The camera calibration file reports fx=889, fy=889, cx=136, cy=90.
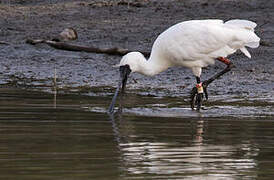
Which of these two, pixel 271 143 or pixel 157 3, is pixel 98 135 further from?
pixel 157 3

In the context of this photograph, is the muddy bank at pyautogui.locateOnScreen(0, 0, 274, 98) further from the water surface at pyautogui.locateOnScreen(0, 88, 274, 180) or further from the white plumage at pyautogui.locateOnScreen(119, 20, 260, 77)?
the water surface at pyautogui.locateOnScreen(0, 88, 274, 180)

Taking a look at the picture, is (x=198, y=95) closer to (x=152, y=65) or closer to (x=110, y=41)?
(x=152, y=65)

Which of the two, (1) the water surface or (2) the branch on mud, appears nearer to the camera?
(1) the water surface

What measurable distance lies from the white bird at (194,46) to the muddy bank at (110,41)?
84 cm

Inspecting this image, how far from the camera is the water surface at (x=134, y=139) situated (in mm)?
6043

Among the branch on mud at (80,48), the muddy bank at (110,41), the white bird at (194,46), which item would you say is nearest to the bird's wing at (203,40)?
the white bird at (194,46)

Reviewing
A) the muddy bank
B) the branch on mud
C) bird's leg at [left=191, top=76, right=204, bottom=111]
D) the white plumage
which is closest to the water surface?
bird's leg at [left=191, top=76, right=204, bottom=111]

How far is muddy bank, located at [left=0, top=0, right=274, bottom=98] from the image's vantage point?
12359 mm

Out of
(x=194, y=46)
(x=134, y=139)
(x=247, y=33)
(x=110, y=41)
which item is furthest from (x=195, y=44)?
(x=110, y=41)

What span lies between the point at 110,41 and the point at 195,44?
15.9ft

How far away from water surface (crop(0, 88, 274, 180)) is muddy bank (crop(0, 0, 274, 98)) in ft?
4.64

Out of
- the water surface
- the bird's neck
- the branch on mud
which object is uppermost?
the bird's neck

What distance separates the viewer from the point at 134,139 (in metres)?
7.59

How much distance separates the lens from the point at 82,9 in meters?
17.7
